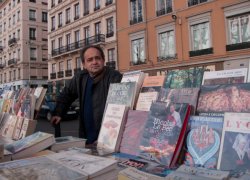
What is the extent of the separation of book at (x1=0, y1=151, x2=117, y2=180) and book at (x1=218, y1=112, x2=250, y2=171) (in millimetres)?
515

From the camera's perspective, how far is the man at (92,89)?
2490mm

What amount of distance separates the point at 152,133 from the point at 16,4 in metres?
39.4

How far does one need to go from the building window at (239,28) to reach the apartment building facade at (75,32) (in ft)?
30.4

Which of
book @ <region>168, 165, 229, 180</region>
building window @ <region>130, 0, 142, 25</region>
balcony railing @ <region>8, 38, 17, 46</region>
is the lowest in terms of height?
book @ <region>168, 165, 229, 180</region>

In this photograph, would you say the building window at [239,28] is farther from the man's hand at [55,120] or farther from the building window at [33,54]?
the building window at [33,54]

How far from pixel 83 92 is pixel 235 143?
171cm

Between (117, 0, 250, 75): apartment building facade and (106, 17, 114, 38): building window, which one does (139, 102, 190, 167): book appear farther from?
(106, 17, 114, 38): building window

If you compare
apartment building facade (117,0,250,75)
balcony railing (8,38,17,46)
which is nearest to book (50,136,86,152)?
apartment building facade (117,0,250,75)

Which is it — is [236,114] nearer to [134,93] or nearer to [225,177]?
[225,177]

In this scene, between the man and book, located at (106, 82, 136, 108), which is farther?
the man

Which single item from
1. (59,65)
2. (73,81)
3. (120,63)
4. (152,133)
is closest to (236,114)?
(152,133)

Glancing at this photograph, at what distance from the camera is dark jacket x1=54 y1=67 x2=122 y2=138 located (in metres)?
2.49

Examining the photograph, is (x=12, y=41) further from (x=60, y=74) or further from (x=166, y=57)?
(x=166, y=57)

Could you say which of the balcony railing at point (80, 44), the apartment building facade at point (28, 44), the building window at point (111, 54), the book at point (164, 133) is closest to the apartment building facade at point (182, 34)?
the building window at point (111, 54)
